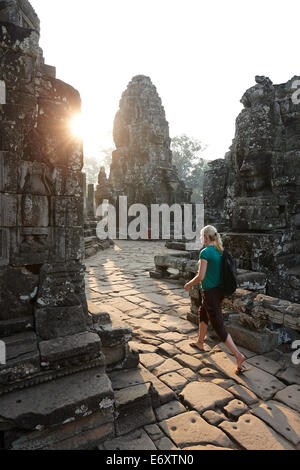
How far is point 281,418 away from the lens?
2213 mm

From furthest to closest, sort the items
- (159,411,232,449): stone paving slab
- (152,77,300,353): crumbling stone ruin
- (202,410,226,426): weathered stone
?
(152,77,300,353): crumbling stone ruin, (202,410,226,426): weathered stone, (159,411,232,449): stone paving slab

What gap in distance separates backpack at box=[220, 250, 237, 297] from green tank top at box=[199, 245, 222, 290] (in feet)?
0.19

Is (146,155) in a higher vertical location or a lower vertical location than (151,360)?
higher

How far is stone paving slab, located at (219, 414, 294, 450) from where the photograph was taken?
6.34 feet

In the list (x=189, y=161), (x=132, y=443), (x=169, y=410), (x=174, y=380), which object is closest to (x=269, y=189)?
(x=174, y=380)

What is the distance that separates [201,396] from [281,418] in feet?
2.25

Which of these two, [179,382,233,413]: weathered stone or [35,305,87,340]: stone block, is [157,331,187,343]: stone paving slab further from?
[35,305,87,340]: stone block

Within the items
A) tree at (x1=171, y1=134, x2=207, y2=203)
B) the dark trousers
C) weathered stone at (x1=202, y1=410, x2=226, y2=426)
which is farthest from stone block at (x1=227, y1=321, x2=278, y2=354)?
tree at (x1=171, y1=134, x2=207, y2=203)

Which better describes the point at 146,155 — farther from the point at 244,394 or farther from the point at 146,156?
the point at 244,394

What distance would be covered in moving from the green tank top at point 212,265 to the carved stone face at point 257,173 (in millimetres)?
2831

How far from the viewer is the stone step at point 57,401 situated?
5.61ft

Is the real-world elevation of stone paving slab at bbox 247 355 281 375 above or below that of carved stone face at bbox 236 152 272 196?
below

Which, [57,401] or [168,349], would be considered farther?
[168,349]

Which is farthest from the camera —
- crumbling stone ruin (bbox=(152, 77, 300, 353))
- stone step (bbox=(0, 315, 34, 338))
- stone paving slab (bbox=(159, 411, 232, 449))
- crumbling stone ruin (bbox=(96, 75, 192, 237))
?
crumbling stone ruin (bbox=(96, 75, 192, 237))
